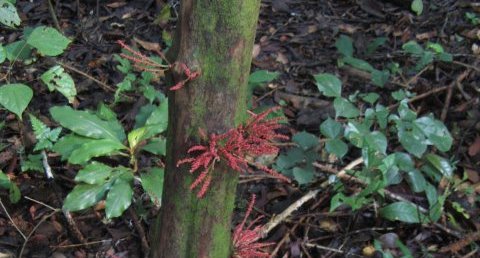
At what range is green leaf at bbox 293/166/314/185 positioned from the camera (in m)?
2.68

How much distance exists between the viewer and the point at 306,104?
11.8 feet

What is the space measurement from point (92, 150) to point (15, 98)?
389 millimetres

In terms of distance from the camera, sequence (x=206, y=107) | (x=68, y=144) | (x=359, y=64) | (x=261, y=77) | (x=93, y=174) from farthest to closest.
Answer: (x=359, y=64) → (x=261, y=77) → (x=68, y=144) → (x=93, y=174) → (x=206, y=107)

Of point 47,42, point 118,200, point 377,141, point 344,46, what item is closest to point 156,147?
point 118,200

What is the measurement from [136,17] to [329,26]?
60.8 inches

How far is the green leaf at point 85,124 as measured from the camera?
2619 millimetres

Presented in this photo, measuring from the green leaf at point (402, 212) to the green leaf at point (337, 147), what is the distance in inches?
13.6

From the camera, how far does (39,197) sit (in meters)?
2.75

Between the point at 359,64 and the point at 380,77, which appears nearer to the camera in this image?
the point at 380,77

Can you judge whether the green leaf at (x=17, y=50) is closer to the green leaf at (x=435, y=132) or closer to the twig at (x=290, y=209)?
the twig at (x=290, y=209)

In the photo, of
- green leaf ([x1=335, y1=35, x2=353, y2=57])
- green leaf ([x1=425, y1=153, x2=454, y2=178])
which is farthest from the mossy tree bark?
green leaf ([x1=335, y1=35, x2=353, y2=57])

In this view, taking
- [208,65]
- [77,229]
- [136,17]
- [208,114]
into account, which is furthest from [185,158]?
[136,17]

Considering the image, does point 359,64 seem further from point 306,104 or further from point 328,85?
point 328,85

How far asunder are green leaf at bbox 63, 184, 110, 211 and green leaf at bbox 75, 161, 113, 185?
0.10ft
